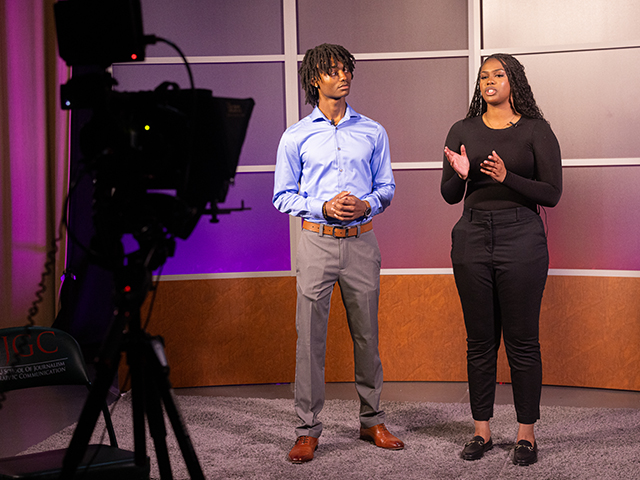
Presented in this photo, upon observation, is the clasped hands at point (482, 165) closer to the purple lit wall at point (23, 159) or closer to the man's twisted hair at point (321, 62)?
the man's twisted hair at point (321, 62)

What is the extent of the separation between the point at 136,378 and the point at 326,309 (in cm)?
132

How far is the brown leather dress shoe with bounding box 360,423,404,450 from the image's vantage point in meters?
2.52

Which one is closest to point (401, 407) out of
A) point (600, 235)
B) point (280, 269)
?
point (280, 269)

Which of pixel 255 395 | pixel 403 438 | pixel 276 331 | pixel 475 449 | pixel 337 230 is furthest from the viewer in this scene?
pixel 276 331

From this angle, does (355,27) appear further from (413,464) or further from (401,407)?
(413,464)

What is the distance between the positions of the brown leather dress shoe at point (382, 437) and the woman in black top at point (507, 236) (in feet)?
0.98

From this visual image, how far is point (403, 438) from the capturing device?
265cm

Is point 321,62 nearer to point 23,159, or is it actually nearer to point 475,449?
point 475,449

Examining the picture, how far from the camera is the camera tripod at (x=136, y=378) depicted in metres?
1.29

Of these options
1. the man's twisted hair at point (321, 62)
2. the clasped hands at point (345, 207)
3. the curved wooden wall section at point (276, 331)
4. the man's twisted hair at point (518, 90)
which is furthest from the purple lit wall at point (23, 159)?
the man's twisted hair at point (518, 90)

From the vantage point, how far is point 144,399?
4.41ft

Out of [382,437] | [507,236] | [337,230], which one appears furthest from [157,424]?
[507,236]

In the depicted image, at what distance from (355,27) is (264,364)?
2103 millimetres

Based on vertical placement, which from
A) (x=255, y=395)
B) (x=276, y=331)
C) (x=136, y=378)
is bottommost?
(x=255, y=395)
